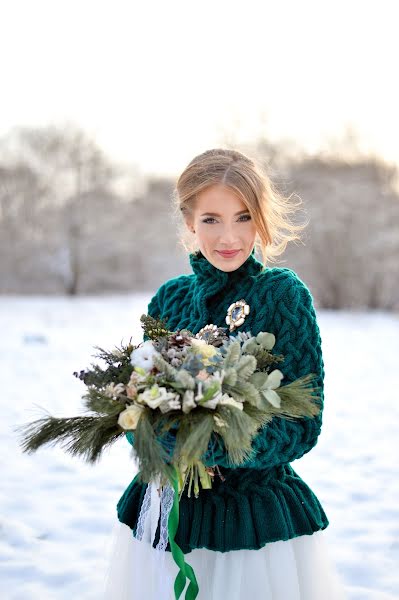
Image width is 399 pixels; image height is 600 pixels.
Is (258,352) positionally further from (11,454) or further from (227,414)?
(11,454)

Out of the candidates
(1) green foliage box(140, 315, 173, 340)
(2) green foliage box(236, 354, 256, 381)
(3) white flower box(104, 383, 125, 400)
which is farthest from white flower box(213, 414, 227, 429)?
(1) green foliage box(140, 315, 173, 340)

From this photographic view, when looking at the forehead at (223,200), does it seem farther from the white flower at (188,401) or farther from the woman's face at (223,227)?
the white flower at (188,401)

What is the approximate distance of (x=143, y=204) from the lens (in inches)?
767

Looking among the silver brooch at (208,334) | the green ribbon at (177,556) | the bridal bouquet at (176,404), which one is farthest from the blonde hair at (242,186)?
the green ribbon at (177,556)

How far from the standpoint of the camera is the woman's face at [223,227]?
1.84 m

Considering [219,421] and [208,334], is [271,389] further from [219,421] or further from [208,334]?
[208,334]

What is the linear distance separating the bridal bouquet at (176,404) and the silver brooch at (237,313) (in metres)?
0.29

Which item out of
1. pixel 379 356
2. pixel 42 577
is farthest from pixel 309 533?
pixel 379 356

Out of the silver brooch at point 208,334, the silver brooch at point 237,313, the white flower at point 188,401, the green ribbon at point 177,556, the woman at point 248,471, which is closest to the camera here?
the white flower at point 188,401

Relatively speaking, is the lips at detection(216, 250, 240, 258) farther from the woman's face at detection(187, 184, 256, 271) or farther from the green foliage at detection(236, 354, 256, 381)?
the green foliage at detection(236, 354, 256, 381)

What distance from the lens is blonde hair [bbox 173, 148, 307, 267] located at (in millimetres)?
1835

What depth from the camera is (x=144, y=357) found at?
1.43 meters

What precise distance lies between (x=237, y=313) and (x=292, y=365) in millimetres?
243

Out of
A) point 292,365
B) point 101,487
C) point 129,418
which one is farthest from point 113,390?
point 101,487
